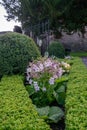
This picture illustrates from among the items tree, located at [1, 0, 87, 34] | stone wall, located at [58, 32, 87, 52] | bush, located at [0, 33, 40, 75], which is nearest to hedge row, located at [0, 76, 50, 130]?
bush, located at [0, 33, 40, 75]

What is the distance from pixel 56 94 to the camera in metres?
5.37

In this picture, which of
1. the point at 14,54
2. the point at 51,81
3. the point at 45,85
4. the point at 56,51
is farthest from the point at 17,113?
the point at 56,51

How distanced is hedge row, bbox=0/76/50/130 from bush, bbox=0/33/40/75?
6.61 ft

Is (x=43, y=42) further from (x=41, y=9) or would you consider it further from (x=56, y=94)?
(x=56, y=94)

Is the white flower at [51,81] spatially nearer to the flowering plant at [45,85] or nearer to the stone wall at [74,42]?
the flowering plant at [45,85]

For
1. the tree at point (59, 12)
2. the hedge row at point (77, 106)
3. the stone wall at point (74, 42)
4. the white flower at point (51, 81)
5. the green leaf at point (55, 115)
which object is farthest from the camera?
the stone wall at point (74, 42)

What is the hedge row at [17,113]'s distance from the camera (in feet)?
10.4

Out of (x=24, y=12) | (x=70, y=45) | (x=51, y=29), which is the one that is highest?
(x=24, y=12)

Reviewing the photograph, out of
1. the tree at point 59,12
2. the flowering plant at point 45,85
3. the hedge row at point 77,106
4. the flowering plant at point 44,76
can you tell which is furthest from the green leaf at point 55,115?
the tree at point 59,12

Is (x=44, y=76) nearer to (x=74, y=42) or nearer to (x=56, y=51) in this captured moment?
(x=56, y=51)

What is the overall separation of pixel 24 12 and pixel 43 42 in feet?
11.1

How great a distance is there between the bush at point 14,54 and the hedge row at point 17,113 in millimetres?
2016

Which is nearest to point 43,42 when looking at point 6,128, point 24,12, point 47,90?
point 24,12

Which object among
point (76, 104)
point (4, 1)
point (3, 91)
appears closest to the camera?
point (76, 104)
